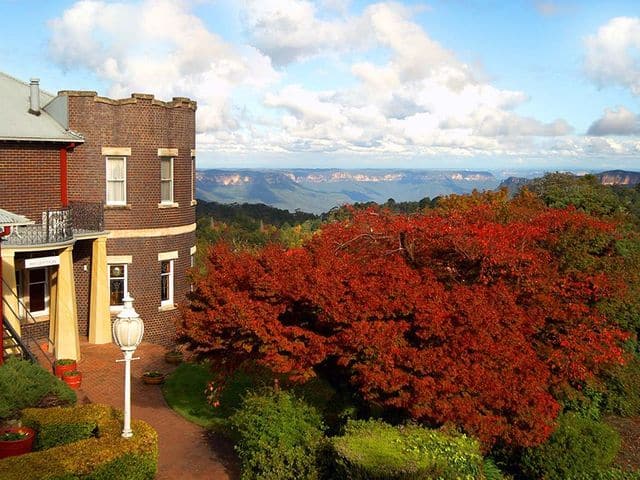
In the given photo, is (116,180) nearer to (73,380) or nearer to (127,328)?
(73,380)

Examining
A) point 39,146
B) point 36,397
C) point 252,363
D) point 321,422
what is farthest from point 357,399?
point 39,146

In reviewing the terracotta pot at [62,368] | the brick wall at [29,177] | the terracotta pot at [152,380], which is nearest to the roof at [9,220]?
the terracotta pot at [62,368]

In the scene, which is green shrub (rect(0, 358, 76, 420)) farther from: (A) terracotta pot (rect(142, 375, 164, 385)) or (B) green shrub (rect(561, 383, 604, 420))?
(B) green shrub (rect(561, 383, 604, 420))


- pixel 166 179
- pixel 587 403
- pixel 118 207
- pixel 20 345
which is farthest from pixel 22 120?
pixel 587 403

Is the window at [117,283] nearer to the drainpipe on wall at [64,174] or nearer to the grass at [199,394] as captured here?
the drainpipe on wall at [64,174]

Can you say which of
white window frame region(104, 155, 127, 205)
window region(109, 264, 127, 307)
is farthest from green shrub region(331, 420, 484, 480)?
white window frame region(104, 155, 127, 205)

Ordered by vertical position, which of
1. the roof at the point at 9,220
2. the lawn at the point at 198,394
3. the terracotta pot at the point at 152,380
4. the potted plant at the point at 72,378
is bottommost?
the lawn at the point at 198,394
